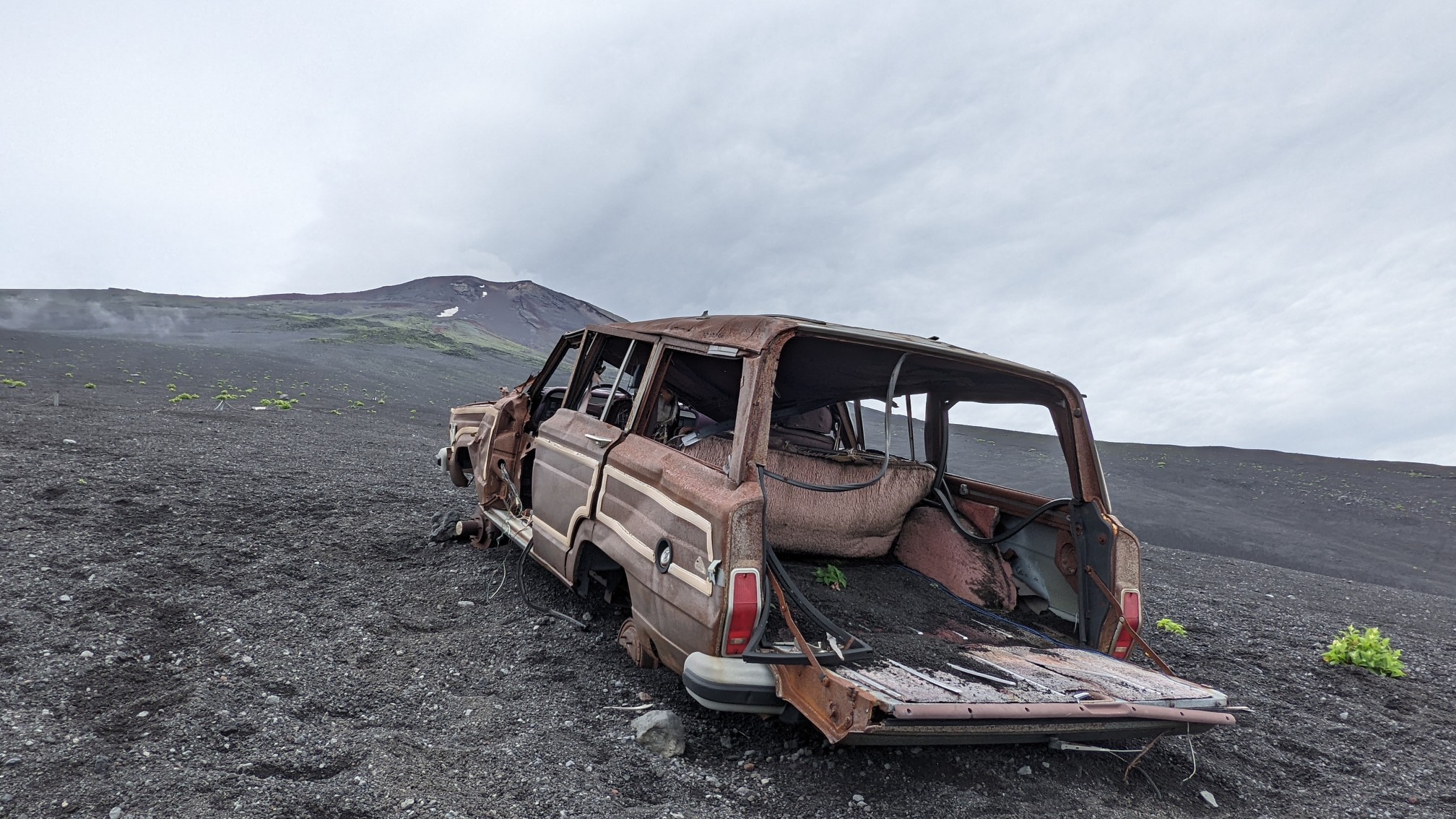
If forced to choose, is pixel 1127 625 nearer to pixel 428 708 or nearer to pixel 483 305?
pixel 428 708

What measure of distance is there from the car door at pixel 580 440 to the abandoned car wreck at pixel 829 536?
0.02 meters

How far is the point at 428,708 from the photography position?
3555 mm

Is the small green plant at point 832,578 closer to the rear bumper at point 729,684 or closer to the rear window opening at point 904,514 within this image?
the rear window opening at point 904,514

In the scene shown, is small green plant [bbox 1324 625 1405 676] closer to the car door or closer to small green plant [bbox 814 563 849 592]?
small green plant [bbox 814 563 849 592]

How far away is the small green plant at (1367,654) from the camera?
518 centimetres

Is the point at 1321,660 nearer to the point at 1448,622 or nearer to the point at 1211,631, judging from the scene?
the point at 1211,631

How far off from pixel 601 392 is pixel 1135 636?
152 inches

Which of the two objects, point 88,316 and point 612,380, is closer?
point 612,380

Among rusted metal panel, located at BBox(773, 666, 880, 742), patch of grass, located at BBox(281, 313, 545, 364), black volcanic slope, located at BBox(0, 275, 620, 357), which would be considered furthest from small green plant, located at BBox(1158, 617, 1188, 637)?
patch of grass, located at BBox(281, 313, 545, 364)

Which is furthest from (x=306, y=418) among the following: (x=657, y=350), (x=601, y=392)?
(x=657, y=350)

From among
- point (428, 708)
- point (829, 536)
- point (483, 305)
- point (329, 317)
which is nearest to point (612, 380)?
point (829, 536)

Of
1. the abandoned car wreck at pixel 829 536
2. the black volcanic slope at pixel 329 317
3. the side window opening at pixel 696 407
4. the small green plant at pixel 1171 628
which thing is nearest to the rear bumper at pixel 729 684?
the abandoned car wreck at pixel 829 536

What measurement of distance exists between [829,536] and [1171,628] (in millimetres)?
3422

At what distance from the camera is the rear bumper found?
9.29 ft
